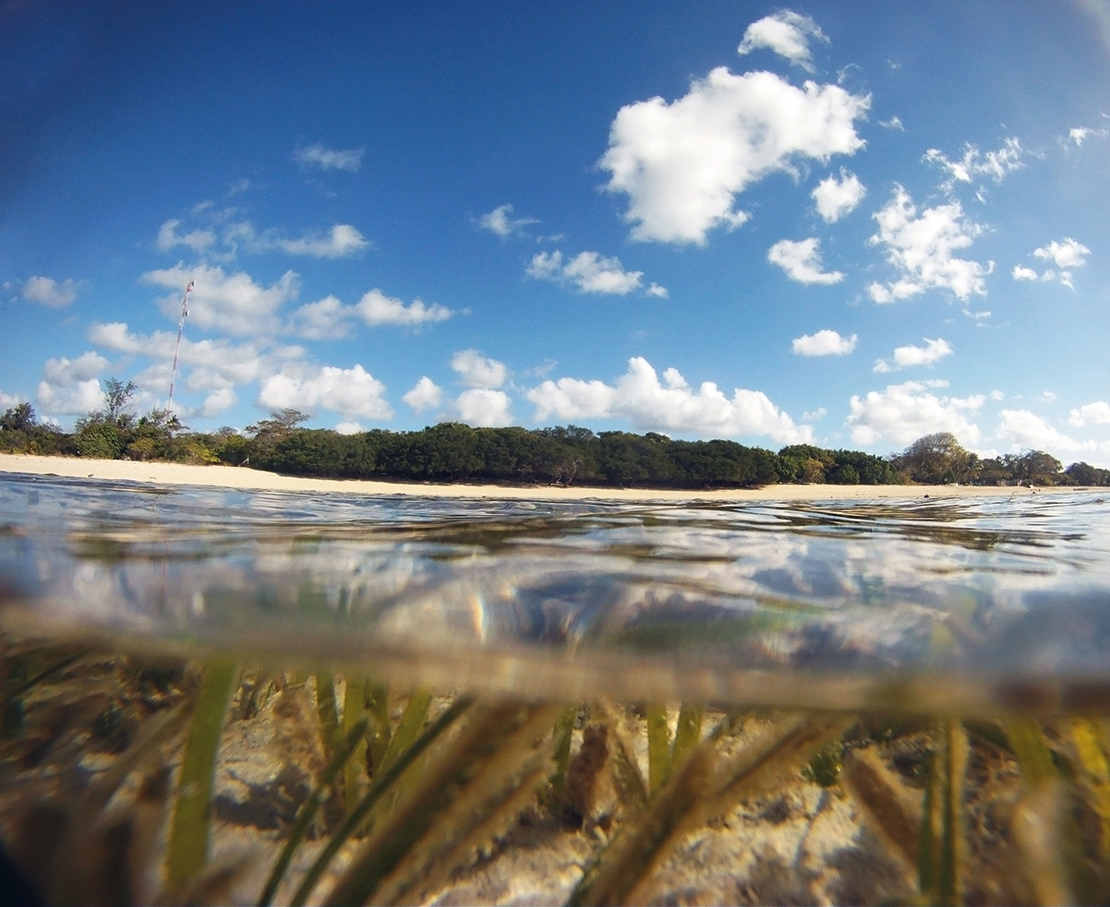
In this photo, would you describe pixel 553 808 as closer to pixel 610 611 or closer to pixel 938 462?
pixel 610 611

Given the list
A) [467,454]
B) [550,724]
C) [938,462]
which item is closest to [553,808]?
[550,724]

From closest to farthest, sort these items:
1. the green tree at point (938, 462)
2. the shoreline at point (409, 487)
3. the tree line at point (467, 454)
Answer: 1. the shoreline at point (409, 487)
2. the tree line at point (467, 454)
3. the green tree at point (938, 462)

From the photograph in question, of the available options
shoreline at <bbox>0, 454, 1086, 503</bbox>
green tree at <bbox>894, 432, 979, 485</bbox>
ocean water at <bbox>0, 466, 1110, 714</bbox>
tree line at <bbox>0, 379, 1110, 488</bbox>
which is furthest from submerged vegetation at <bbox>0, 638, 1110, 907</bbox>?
green tree at <bbox>894, 432, 979, 485</bbox>

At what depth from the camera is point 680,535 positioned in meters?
3.89

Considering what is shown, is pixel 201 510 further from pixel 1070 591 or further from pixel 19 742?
pixel 1070 591

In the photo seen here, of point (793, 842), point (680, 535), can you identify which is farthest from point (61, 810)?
point (680, 535)

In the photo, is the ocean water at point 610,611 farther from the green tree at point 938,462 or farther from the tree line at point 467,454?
the green tree at point 938,462

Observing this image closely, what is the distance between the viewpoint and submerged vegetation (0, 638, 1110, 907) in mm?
1206

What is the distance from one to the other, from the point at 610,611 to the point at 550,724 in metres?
0.72

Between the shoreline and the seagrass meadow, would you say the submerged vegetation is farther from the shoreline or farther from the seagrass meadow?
the shoreline

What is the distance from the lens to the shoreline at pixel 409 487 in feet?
60.8

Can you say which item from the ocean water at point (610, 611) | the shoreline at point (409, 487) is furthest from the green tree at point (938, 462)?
the ocean water at point (610, 611)

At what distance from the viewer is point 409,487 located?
26203mm

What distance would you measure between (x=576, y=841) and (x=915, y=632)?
1351 mm
